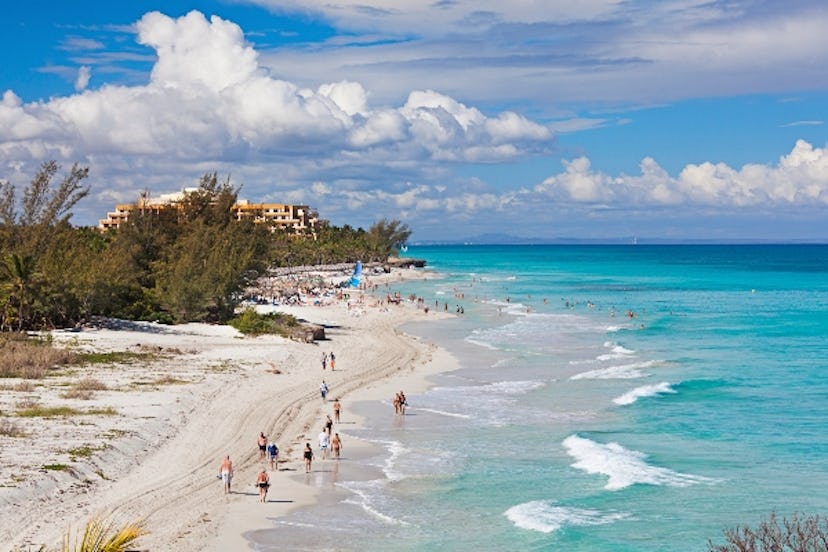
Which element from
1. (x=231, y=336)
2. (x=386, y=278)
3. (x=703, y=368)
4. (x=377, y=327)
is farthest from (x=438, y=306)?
(x=386, y=278)

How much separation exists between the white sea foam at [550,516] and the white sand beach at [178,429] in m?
5.43

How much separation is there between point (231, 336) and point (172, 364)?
11796mm

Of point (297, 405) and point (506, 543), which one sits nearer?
point (506, 543)

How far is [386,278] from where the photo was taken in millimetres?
135250

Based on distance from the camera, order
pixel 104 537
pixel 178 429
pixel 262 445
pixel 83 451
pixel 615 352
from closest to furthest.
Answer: pixel 104 537 < pixel 83 451 < pixel 262 445 < pixel 178 429 < pixel 615 352

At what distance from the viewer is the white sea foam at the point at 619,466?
2480 centimetres

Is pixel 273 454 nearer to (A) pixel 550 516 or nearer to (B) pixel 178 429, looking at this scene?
(B) pixel 178 429

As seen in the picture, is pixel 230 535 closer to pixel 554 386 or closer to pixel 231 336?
pixel 554 386

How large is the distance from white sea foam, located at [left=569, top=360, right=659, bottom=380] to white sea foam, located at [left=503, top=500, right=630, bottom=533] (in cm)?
2060

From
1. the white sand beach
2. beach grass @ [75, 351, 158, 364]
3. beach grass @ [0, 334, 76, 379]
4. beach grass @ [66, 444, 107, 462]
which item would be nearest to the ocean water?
the white sand beach

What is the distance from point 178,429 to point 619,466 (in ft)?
45.6

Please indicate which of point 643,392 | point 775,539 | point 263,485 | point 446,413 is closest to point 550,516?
point 263,485

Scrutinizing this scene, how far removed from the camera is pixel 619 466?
26234 mm

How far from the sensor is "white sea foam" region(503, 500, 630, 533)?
69.1ft
